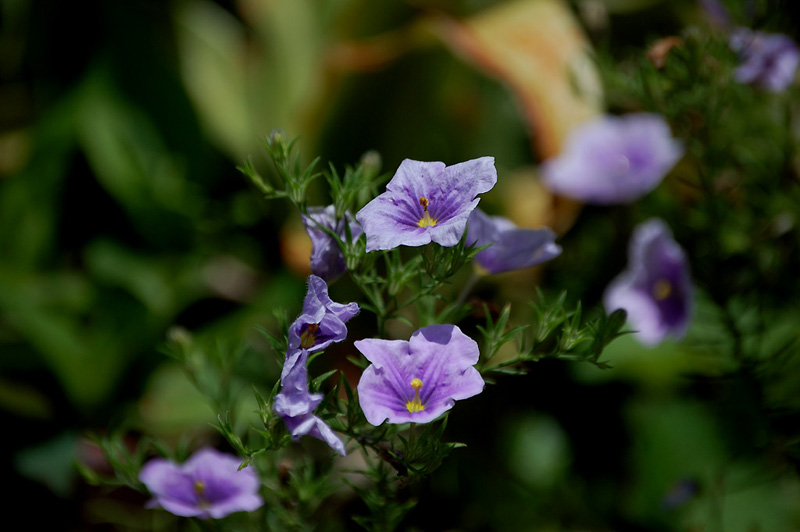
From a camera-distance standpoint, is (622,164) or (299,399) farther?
(622,164)

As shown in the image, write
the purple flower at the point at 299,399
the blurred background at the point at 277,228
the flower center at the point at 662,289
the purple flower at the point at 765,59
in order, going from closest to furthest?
the purple flower at the point at 299,399 < the purple flower at the point at 765,59 < the flower center at the point at 662,289 < the blurred background at the point at 277,228

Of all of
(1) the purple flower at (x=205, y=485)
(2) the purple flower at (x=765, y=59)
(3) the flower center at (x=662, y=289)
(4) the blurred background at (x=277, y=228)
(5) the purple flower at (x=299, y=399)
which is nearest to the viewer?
(5) the purple flower at (x=299, y=399)

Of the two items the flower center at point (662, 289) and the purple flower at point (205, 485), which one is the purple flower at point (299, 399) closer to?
the purple flower at point (205, 485)

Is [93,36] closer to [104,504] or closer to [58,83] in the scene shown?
[58,83]

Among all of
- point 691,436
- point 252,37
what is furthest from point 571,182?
point 252,37

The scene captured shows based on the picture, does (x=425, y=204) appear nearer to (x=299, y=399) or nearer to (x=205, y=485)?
(x=299, y=399)

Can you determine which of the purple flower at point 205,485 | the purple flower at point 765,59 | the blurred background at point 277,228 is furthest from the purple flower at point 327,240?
the purple flower at point 765,59

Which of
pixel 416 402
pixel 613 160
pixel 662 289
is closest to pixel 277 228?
pixel 613 160

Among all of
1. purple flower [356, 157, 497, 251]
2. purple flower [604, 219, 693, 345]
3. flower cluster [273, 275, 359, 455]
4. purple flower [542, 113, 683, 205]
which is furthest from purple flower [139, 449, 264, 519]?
purple flower [542, 113, 683, 205]
